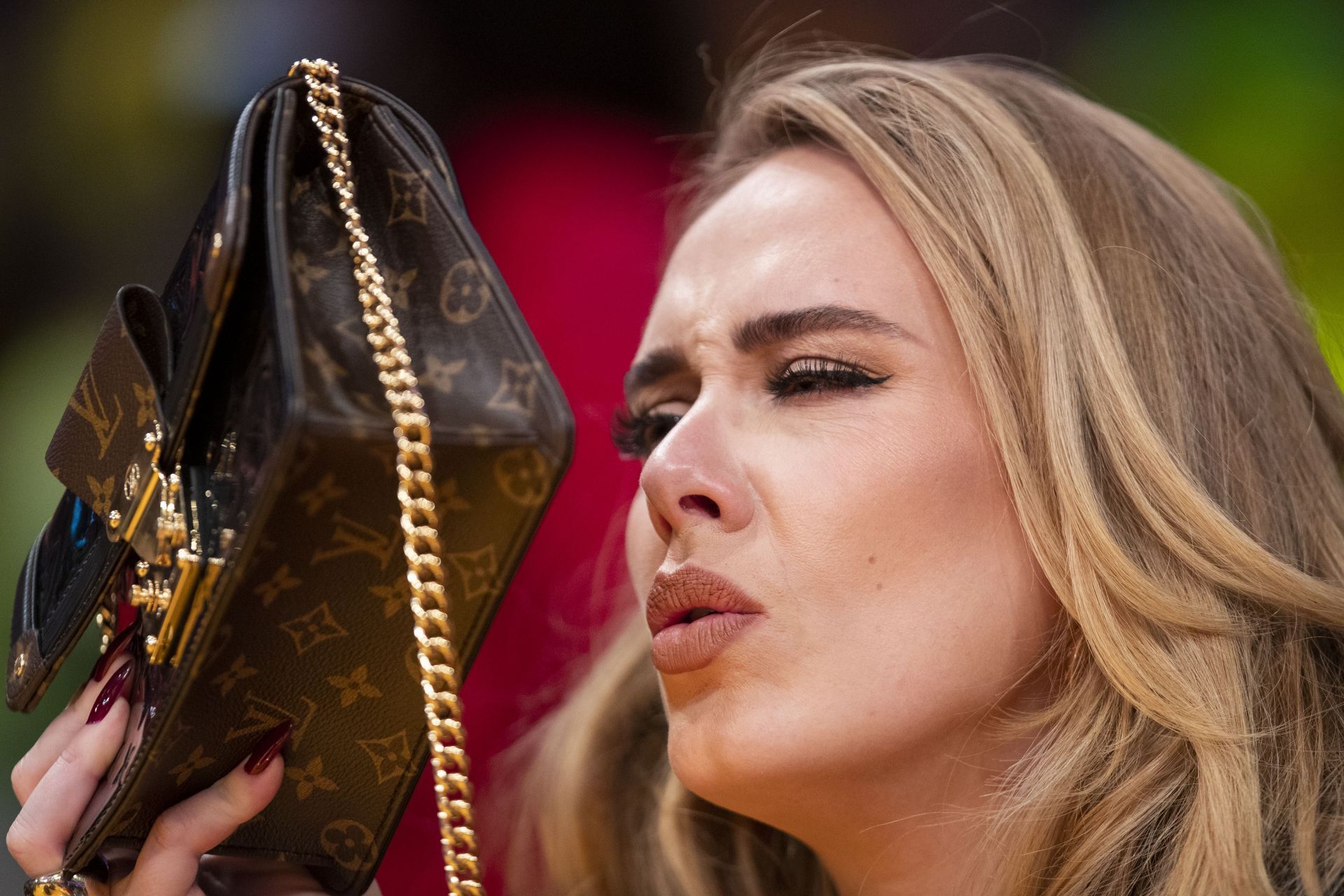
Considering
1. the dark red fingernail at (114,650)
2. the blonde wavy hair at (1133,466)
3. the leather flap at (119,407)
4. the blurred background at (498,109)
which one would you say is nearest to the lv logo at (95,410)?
the leather flap at (119,407)

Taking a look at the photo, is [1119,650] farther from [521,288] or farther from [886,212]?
[521,288]

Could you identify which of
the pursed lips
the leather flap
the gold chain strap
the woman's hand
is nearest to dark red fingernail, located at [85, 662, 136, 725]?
the woman's hand

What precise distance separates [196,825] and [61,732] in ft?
0.60

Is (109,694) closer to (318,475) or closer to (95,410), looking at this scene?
(95,410)

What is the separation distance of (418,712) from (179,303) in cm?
34

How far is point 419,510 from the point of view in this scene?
2.18 ft

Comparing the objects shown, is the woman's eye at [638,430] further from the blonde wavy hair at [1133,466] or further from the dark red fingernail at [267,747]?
the dark red fingernail at [267,747]

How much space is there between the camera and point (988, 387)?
969 millimetres

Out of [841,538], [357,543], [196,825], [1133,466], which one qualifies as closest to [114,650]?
[196,825]

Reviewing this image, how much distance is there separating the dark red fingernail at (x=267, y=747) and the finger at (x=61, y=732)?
167 millimetres

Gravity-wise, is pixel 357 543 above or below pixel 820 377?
below

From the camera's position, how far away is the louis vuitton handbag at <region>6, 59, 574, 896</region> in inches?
26.0

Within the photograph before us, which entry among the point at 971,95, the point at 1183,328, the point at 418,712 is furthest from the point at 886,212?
the point at 418,712

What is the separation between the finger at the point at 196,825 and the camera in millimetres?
783
